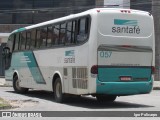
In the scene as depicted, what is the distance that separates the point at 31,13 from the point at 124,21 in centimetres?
3453

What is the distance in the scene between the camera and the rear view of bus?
1714 centimetres

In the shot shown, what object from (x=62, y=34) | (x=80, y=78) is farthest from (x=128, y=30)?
(x=62, y=34)

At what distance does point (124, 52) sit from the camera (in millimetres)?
17469

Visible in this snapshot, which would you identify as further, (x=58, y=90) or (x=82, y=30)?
(x=58, y=90)

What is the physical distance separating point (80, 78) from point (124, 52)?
1.88 metres

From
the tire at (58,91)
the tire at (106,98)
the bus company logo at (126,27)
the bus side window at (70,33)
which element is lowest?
the tire at (106,98)

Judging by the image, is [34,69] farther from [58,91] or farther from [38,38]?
[58,91]

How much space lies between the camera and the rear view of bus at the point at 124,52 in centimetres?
1714

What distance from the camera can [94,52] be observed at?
16953 millimetres

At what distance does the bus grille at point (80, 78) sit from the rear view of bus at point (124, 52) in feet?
1.73

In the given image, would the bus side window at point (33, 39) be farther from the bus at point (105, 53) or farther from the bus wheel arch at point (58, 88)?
the bus wheel arch at point (58, 88)

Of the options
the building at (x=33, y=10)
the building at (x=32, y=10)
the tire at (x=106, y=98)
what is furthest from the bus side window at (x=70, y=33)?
the building at (x=32, y=10)

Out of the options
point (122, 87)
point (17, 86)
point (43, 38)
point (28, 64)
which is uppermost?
point (43, 38)

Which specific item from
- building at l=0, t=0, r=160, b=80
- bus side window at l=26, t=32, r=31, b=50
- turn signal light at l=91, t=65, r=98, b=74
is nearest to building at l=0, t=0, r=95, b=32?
building at l=0, t=0, r=160, b=80
